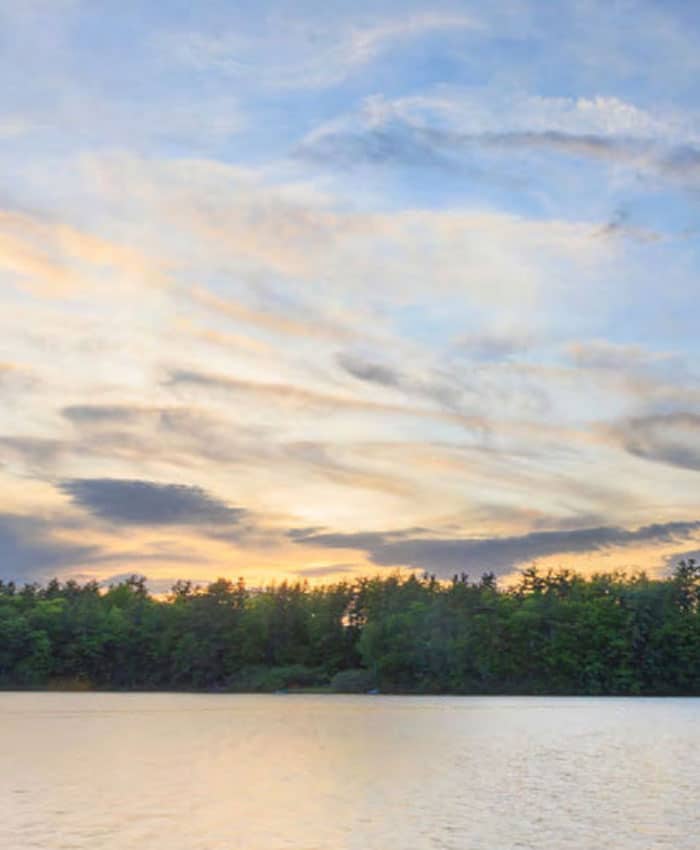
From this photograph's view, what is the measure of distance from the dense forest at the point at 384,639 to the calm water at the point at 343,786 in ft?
276

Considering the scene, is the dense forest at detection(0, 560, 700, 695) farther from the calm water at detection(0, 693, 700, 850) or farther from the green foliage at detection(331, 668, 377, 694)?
the calm water at detection(0, 693, 700, 850)

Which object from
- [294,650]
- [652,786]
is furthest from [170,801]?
[294,650]

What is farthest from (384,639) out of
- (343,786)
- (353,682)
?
(343,786)

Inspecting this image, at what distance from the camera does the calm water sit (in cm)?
3009

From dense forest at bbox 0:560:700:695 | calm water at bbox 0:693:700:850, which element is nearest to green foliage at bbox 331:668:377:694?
dense forest at bbox 0:560:700:695

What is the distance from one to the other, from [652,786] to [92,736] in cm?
3649

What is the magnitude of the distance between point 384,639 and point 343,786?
12769 centimetres

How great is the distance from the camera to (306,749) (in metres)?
58.4

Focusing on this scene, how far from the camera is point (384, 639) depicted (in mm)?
167875

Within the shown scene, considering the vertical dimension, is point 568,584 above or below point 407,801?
above

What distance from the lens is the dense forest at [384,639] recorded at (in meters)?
163

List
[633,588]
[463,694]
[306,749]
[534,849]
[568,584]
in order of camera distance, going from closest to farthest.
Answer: [534,849] → [306,749] → [463,694] → [633,588] → [568,584]

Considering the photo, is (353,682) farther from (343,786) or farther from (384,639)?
(343,786)

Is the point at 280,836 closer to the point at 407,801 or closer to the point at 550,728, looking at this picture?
the point at 407,801
